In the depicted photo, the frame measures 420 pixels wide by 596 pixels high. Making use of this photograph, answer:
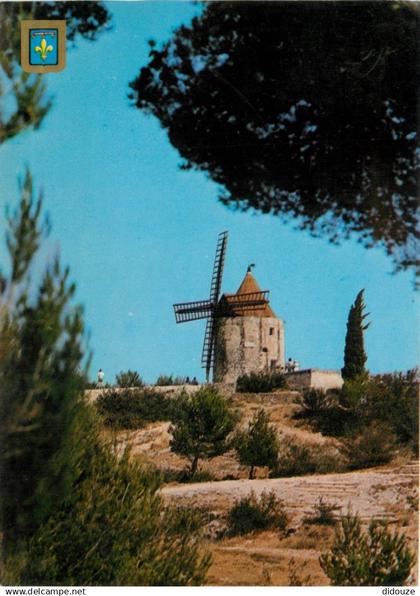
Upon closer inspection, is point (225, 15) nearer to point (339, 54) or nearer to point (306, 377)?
point (339, 54)

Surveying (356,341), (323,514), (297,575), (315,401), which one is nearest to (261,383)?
(315,401)

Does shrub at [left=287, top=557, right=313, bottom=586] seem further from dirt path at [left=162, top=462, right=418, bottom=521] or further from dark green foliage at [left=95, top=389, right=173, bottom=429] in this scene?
dark green foliage at [left=95, top=389, right=173, bottom=429]

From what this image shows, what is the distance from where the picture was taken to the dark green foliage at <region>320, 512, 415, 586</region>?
5.77m

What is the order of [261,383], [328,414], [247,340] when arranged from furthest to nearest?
[247,340] → [261,383] → [328,414]

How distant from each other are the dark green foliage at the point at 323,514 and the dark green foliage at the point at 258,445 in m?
0.65

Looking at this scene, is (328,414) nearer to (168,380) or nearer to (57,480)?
(168,380)

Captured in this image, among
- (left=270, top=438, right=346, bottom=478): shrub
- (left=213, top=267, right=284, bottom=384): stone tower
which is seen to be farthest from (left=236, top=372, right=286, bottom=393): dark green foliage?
(left=270, top=438, right=346, bottom=478): shrub

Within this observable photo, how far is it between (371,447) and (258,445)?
105 cm

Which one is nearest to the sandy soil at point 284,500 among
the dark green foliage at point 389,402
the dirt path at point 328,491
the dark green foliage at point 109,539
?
the dirt path at point 328,491

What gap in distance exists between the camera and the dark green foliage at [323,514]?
6.57 m

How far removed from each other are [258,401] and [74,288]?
2.59 metres

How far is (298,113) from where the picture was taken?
22.5 feet

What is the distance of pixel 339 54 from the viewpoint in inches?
260

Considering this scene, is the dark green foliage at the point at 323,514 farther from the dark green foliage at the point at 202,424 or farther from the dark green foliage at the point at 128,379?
the dark green foliage at the point at 128,379
